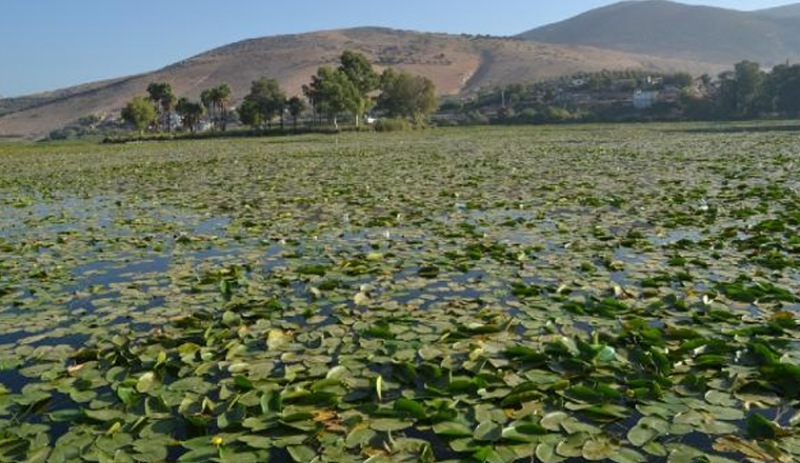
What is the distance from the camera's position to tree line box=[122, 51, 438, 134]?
63.4 m

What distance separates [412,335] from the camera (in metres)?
4.52

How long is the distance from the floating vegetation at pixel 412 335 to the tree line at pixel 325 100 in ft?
178

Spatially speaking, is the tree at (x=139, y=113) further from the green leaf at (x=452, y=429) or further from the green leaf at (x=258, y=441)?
the green leaf at (x=452, y=429)

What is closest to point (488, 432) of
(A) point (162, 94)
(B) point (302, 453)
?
(B) point (302, 453)

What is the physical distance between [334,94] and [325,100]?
A: 8.08 ft

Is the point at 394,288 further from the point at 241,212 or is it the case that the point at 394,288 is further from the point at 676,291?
the point at 241,212

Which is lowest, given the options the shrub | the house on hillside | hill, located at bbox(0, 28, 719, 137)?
the shrub

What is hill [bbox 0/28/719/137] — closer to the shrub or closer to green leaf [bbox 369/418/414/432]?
the shrub

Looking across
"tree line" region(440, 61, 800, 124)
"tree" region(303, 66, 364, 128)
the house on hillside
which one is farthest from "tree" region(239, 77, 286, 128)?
the house on hillside

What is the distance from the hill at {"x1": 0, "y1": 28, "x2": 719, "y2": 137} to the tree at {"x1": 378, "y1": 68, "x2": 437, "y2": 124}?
62.0 m

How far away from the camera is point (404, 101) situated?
72000 millimetres

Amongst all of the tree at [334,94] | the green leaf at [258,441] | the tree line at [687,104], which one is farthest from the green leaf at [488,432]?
the tree line at [687,104]

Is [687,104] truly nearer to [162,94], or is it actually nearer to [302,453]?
[162,94]

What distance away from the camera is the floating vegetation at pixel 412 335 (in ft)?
10.2
